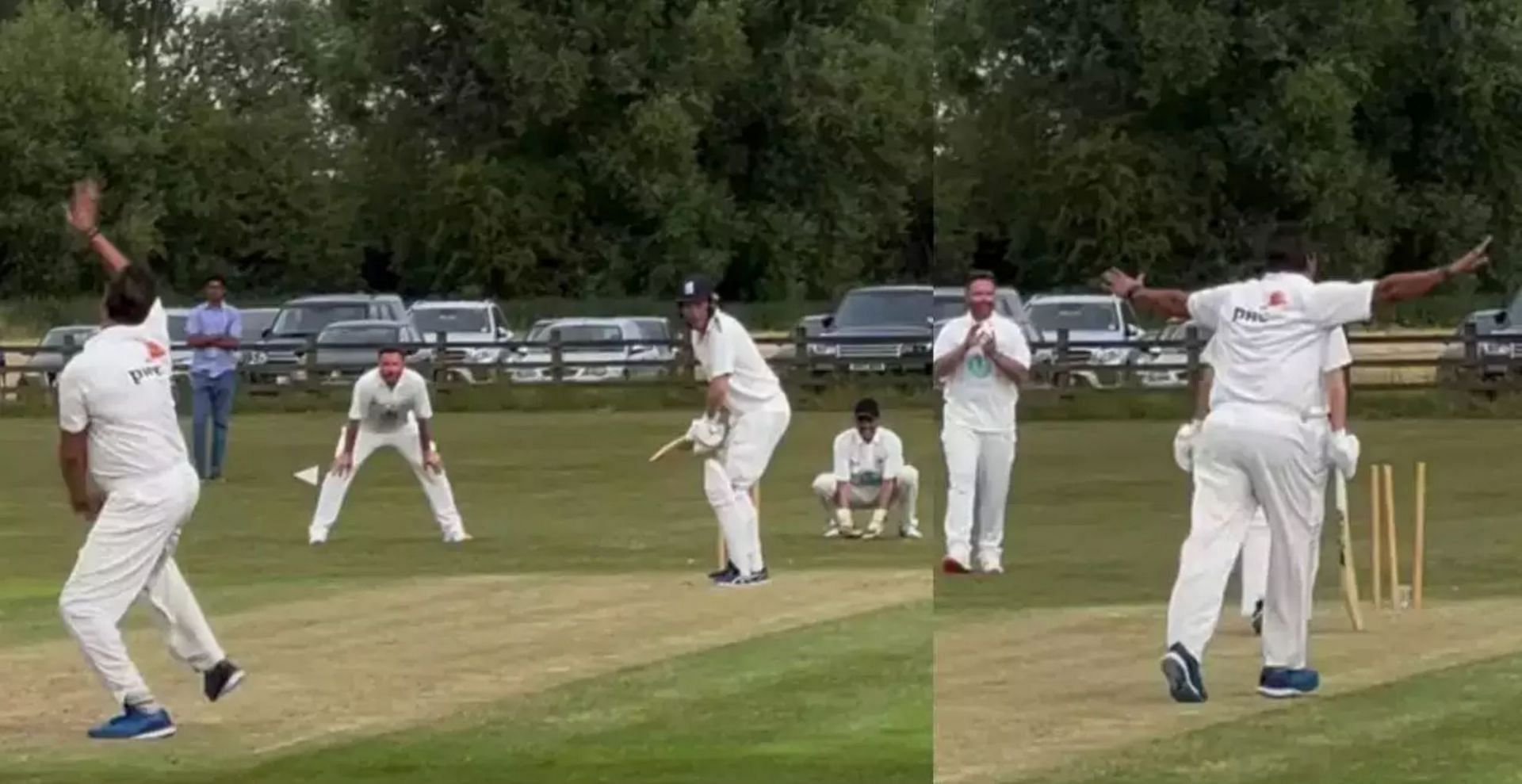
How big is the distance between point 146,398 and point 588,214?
29.1ft

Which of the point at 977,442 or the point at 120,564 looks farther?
the point at 977,442

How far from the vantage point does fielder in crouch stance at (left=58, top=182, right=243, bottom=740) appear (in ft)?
25.0

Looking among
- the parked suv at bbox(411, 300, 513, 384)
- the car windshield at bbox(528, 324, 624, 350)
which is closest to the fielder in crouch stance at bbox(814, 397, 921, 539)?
the parked suv at bbox(411, 300, 513, 384)

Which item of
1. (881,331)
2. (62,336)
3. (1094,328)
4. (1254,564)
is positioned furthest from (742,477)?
(62,336)

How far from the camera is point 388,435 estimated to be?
1426cm

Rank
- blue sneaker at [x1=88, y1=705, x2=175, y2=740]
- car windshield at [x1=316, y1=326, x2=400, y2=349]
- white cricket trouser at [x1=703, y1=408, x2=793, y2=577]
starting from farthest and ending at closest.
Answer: car windshield at [x1=316, y1=326, x2=400, y2=349] < white cricket trouser at [x1=703, y1=408, x2=793, y2=577] < blue sneaker at [x1=88, y1=705, x2=175, y2=740]

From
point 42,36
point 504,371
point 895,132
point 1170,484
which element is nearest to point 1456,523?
point 1170,484

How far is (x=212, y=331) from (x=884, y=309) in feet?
14.9

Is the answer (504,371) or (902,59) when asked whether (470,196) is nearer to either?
(902,59)

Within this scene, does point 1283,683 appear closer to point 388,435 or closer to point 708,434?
point 708,434

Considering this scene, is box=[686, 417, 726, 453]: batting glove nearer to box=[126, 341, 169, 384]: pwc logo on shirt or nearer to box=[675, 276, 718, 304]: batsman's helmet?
box=[675, 276, 718, 304]: batsman's helmet

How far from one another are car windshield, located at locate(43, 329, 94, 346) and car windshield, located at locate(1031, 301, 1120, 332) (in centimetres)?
927

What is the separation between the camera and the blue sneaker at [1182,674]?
812 cm

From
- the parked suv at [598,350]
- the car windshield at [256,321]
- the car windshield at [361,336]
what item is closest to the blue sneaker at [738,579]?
the car windshield at [256,321]
